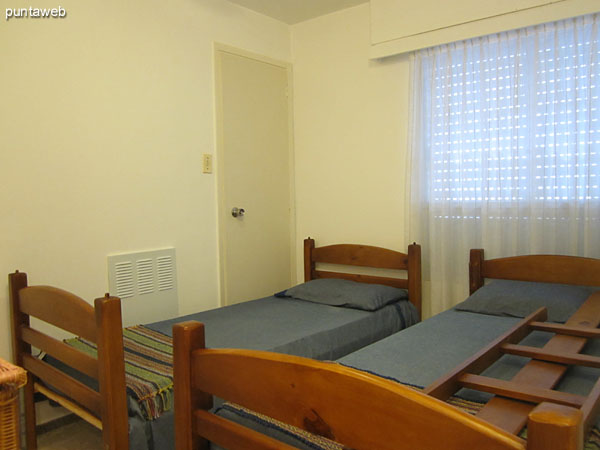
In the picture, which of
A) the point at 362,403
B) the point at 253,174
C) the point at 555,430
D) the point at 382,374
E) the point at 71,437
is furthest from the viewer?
the point at 253,174

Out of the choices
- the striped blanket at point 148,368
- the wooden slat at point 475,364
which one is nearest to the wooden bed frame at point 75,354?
the striped blanket at point 148,368

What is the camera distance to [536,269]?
2.50 m

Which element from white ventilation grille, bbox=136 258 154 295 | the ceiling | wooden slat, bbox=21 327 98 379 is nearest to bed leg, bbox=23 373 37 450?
wooden slat, bbox=21 327 98 379

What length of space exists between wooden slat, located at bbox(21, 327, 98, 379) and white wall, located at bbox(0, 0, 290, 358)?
10.3 inches

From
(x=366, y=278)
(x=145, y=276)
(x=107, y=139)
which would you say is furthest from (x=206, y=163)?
(x=366, y=278)

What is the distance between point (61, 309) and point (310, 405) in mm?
1179

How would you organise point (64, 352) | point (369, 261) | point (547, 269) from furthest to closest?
point (369, 261), point (547, 269), point (64, 352)

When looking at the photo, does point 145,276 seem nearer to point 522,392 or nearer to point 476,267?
point 476,267

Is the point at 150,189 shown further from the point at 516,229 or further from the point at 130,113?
the point at 516,229

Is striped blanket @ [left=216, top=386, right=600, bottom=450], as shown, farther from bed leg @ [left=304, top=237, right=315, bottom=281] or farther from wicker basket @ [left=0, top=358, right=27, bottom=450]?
bed leg @ [left=304, top=237, right=315, bottom=281]

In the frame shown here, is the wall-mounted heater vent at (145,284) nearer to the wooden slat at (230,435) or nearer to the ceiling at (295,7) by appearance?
the wooden slat at (230,435)

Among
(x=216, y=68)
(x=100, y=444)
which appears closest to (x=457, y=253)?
(x=216, y=68)

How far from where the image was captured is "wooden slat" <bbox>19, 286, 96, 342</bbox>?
1.57 metres

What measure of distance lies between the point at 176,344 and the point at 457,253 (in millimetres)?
2081
